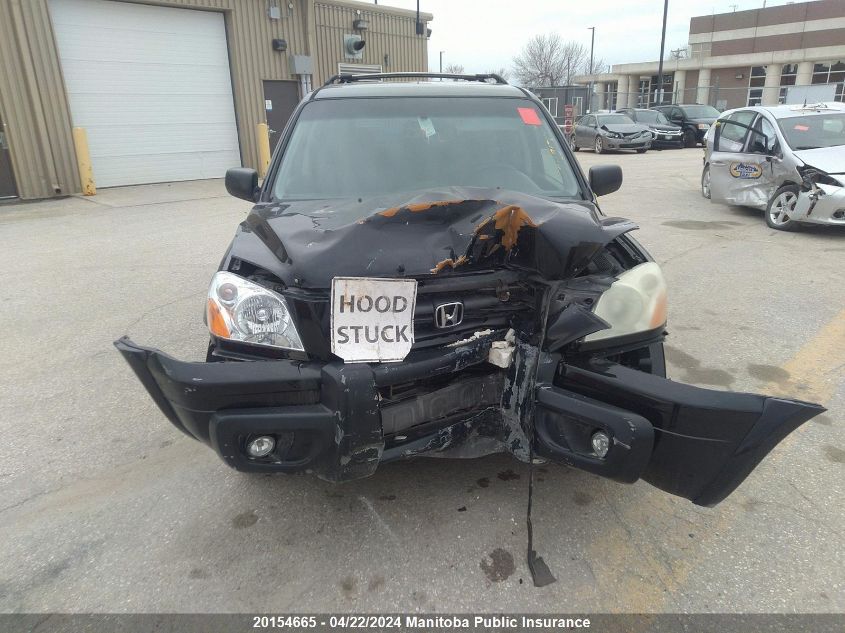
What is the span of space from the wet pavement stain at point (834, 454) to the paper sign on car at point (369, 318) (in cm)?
238

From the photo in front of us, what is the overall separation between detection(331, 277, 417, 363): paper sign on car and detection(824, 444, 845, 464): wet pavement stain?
93.7 inches

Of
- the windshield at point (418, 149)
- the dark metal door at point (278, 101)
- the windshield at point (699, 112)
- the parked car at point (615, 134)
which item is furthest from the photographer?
the windshield at point (699, 112)

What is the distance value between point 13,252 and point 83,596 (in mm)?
7314

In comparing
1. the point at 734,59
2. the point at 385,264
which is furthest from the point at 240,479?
the point at 734,59

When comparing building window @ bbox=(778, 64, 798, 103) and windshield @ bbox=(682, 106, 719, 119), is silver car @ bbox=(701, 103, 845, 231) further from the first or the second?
building window @ bbox=(778, 64, 798, 103)

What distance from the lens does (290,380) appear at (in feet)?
6.63

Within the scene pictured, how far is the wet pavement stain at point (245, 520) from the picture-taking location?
252cm

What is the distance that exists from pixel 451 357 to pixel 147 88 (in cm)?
1452

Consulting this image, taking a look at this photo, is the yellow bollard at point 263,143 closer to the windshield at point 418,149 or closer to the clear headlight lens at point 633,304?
the windshield at point 418,149

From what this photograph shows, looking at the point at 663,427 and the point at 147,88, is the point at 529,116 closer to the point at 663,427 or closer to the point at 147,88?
the point at 663,427

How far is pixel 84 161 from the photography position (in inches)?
495

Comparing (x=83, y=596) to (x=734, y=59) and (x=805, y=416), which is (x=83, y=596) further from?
(x=734, y=59)

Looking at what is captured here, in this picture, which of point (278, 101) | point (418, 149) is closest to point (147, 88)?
point (278, 101)

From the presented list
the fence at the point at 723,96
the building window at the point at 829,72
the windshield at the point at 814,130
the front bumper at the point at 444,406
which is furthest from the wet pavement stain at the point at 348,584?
the building window at the point at 829,72
